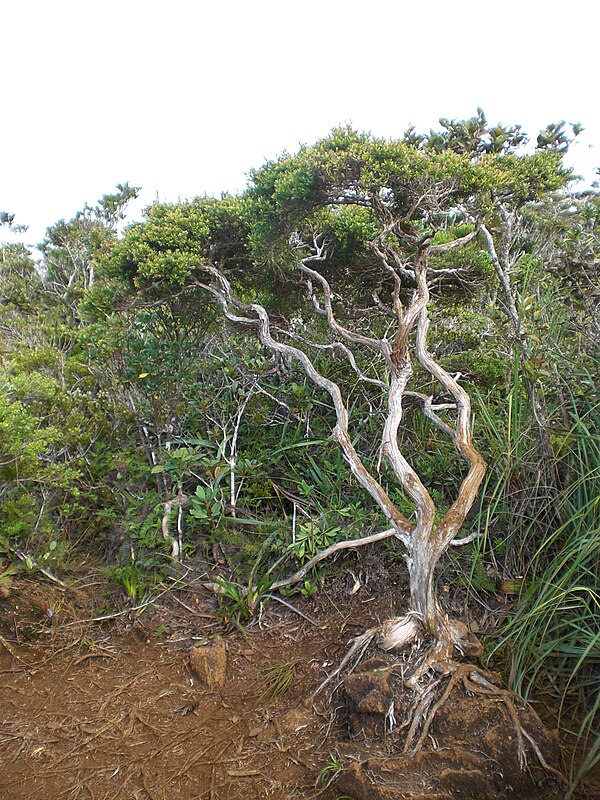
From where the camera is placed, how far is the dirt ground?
218 cm

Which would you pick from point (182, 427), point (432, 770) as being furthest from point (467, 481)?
point (182, 427)

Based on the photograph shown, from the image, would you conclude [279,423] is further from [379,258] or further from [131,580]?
[131,580]

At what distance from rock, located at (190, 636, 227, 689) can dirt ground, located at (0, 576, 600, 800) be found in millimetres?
16

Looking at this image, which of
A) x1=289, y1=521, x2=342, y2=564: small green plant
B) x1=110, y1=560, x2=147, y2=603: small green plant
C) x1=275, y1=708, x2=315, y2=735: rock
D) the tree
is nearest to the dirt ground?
x1=275, y1=708, x2=315, y2=735: rock

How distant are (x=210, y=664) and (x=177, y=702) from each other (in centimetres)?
24

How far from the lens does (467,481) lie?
8.99ft

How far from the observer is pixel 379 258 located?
388 centimetres

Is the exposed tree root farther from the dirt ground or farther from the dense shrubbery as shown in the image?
the dense shrubbery

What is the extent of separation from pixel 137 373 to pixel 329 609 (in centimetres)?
239

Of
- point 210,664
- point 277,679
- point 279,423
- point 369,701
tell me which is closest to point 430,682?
point 369,701

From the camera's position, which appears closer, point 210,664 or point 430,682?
point 430,682

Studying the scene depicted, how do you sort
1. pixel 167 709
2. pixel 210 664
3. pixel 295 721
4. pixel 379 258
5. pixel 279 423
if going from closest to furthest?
pixel 295 721 → pixel 167 709 → pixel 210 664 → pixel 379 258 → pixel 279 423

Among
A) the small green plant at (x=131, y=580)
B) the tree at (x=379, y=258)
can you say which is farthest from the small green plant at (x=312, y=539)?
the small green plant at (x=131, y=580)

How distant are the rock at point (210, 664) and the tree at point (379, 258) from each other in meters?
0.63
